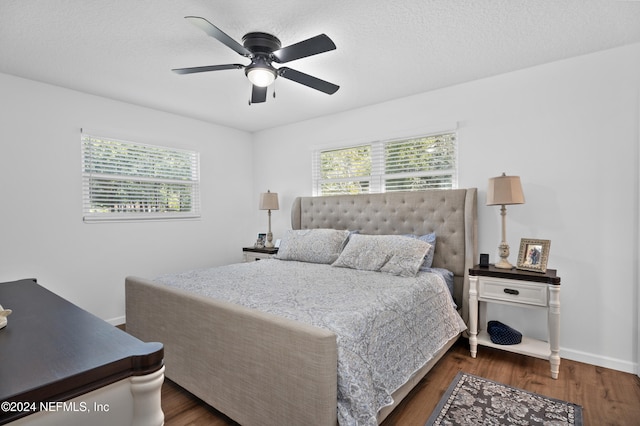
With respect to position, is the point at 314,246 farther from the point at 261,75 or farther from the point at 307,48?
the point at 307,48

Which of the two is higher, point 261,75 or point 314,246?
point 261,75

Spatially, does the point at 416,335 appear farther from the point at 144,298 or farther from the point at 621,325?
the point at 144,298

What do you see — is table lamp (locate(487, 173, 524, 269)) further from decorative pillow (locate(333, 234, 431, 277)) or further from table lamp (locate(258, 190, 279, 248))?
table lamp (locate(258, 190, 279, 248))

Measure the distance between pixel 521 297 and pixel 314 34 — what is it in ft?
8.43

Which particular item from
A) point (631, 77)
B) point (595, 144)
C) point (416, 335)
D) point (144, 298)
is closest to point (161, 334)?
A: point (144, 298)

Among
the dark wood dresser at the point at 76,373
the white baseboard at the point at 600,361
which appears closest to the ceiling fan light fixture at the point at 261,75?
the dark wood dresser at the point at 76,373

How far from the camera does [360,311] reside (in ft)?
5.98

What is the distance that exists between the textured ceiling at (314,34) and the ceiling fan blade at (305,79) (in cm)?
26

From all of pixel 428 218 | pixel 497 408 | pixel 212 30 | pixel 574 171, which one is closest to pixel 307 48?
pixel 212 30

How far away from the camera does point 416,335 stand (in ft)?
7.13

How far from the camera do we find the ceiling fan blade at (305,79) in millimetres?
2326

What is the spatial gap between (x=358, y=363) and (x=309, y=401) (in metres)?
0.29

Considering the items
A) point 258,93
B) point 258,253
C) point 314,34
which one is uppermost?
point 314,34

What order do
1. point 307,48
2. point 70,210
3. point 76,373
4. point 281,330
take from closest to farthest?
1. point 76,373
2. point 281,330
3. point 307,48
4. point 70,210
